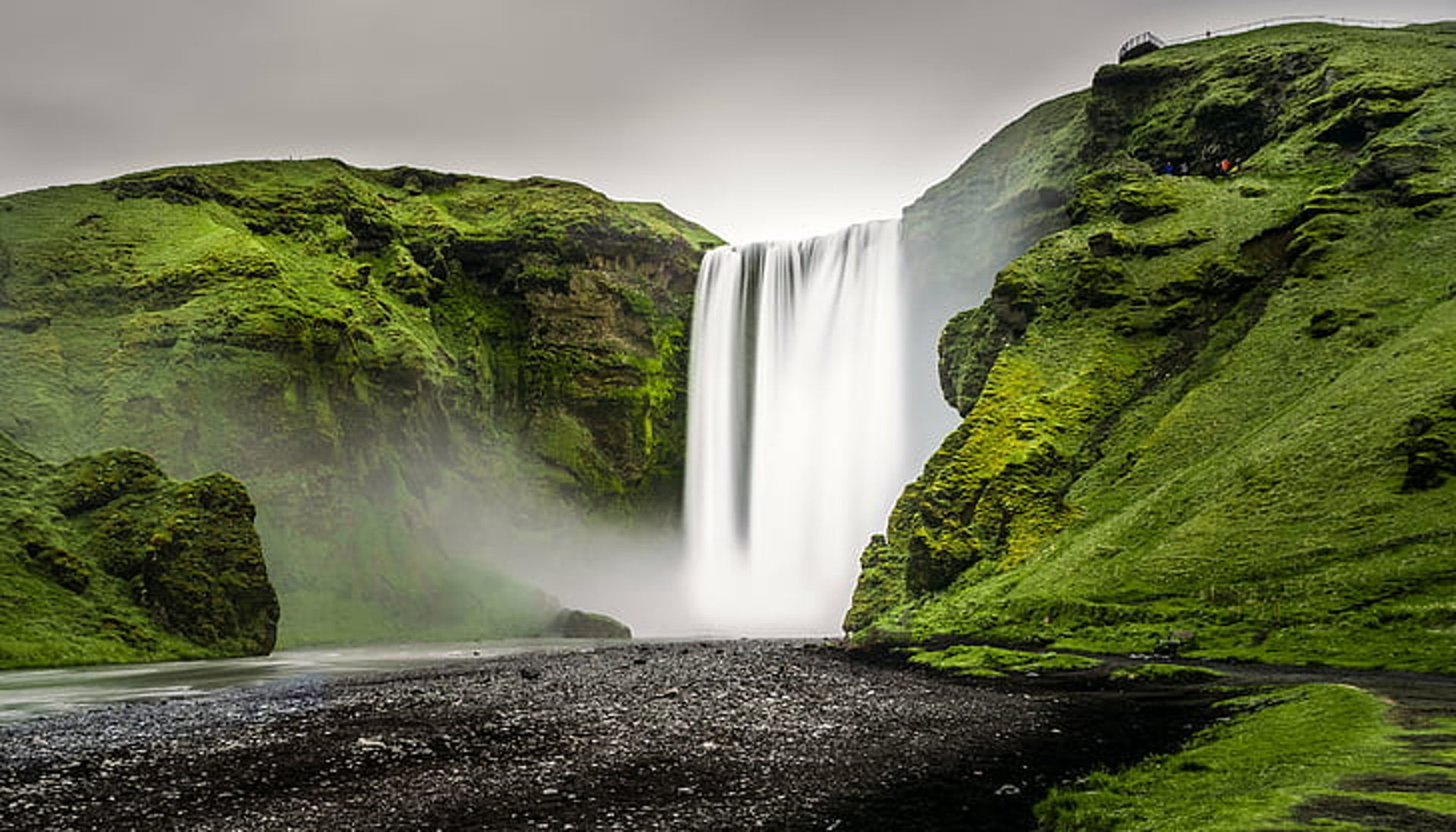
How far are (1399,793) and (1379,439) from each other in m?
38.7

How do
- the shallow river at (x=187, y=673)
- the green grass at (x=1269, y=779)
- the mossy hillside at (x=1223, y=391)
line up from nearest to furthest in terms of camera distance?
1. the green grass at (x=1269, y=779)
2. the shallow river at (x=187, y=673)
3. the mossy hillside at (x=1223, y=391)

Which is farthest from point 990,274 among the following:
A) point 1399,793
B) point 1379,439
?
point 1399,793

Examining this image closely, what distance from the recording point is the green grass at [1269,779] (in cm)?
1170

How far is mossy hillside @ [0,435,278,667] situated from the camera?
183 feet

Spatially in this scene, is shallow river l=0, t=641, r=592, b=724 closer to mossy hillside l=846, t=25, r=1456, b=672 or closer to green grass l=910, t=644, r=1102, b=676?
green grass l=910, t=644, r=1102, b=676

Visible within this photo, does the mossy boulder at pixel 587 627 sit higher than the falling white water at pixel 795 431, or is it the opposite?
the falling white water at pixel 795 431

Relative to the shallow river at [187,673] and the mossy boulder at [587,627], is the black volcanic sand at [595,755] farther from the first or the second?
the mossy boulder at [587,627]

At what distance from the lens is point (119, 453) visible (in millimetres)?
69500

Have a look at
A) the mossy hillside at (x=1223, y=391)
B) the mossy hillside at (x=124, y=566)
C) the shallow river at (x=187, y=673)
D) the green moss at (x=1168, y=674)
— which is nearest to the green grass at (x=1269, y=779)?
the green moss at (x=1168, y=674)

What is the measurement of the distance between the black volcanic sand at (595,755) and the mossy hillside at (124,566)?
30.7 metres

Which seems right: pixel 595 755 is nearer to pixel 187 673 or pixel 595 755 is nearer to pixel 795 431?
pixel 187 673

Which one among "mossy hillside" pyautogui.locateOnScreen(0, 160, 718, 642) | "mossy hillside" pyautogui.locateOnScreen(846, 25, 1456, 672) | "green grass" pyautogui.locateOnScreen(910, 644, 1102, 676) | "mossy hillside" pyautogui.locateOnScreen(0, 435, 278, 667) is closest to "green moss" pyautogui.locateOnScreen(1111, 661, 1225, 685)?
"green grass" pyautogui.locateOnScreen(910, 644, 1102, 676)

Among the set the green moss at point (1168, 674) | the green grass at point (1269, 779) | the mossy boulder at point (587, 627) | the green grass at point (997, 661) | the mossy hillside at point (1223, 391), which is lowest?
the mossy boulder at point (587, 627)

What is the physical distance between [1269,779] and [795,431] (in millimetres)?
94649
